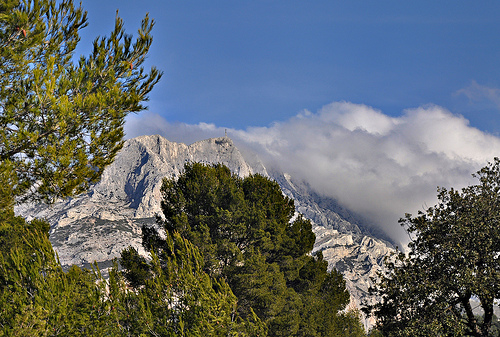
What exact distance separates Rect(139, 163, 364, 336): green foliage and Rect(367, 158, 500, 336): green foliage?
777 cm

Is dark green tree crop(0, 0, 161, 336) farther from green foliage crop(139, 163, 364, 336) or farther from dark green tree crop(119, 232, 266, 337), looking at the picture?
green foliage crop(139, 163, 364, 336)

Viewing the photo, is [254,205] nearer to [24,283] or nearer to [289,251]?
[289,251]

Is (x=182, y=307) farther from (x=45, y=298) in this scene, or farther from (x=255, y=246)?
(x=255, y=246)

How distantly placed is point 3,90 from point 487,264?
17.8 metres

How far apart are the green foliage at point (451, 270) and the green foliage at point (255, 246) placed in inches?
306

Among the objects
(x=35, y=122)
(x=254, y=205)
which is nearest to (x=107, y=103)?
(x=35, y=122)

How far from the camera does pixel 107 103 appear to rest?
9.62m

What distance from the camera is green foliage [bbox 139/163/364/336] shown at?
2216 cm

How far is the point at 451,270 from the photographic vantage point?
15.2 metres

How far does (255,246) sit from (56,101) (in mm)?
18590

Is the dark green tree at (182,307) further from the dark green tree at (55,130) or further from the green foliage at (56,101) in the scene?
the green foliage at (56,101)

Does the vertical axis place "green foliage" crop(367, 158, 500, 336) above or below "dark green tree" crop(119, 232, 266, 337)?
above

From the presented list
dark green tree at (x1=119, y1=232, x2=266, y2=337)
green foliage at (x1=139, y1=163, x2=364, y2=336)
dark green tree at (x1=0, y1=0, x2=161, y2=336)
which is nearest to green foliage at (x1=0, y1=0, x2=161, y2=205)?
dark green tree at (x1=0, y1=0, x2=161, y2=336)

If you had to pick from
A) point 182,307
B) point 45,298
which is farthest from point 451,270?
point 45,298
